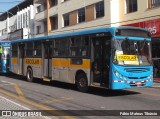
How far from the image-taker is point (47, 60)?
763 inches

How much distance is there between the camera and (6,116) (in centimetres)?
950

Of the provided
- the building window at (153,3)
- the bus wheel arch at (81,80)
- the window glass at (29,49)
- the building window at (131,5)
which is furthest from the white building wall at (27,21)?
the bus wheel arch at (81,80)

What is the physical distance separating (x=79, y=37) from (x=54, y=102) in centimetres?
445

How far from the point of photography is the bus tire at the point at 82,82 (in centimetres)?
1544

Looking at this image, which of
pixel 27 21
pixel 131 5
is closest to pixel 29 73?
pixel 131 5

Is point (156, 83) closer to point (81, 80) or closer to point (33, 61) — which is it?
point (81, 80)

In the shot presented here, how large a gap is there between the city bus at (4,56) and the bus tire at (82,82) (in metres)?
12.7

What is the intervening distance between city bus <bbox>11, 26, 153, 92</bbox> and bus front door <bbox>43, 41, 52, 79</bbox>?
26.6 inches

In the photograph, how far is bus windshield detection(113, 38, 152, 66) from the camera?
13695 millimetres

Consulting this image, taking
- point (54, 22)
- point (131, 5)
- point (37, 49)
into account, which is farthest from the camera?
point (54, 22)

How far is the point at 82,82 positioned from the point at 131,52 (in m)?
2.92

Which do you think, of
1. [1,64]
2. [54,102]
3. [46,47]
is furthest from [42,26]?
[54,102]

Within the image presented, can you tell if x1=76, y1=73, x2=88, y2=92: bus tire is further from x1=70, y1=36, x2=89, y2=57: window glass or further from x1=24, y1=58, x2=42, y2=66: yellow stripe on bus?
x1=24, y1=58, x2=42, y2=66: yellow stripe on bus

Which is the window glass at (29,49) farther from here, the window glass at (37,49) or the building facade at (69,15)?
the building facade at (69,15)
